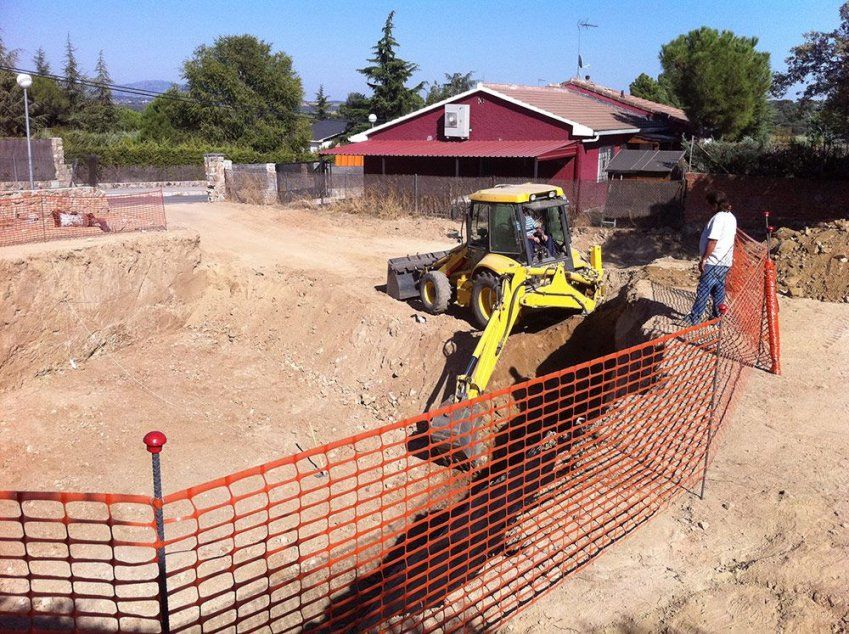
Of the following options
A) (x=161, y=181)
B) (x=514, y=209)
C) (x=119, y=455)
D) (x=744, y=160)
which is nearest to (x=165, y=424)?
(x=119, y=455)

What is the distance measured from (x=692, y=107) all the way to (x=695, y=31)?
20.5ft

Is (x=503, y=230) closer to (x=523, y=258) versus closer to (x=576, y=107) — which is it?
(x=523, y=258)

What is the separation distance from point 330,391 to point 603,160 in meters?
18.6

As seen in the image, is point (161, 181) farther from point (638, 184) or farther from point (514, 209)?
point (514, 209)

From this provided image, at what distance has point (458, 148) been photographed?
26.7m

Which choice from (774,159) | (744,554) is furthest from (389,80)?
(744,554)

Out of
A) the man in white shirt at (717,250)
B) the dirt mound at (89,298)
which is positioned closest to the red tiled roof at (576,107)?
the dirt mound at (89,298)

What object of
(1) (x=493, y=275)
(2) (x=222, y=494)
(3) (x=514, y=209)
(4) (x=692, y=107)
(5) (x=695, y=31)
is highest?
(5) (x=695, y=31)

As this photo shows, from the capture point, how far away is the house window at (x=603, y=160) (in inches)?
1066

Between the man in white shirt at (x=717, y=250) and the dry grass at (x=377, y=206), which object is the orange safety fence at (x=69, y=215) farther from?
the man in white shirt at (x=717, y=250)

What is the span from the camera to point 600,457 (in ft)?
21.5

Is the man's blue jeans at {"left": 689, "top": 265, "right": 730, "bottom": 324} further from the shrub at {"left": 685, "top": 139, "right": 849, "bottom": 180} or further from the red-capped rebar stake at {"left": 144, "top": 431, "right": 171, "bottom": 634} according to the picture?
the shrub at {"left": 685, "top": 139, "right": 849, "bottom": 180}

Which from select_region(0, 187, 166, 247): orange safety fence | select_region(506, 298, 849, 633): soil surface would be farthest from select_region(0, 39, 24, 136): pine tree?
select_region(506, 298, 849, 633): soil surface

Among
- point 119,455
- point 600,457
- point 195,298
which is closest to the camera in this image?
point 600,457
